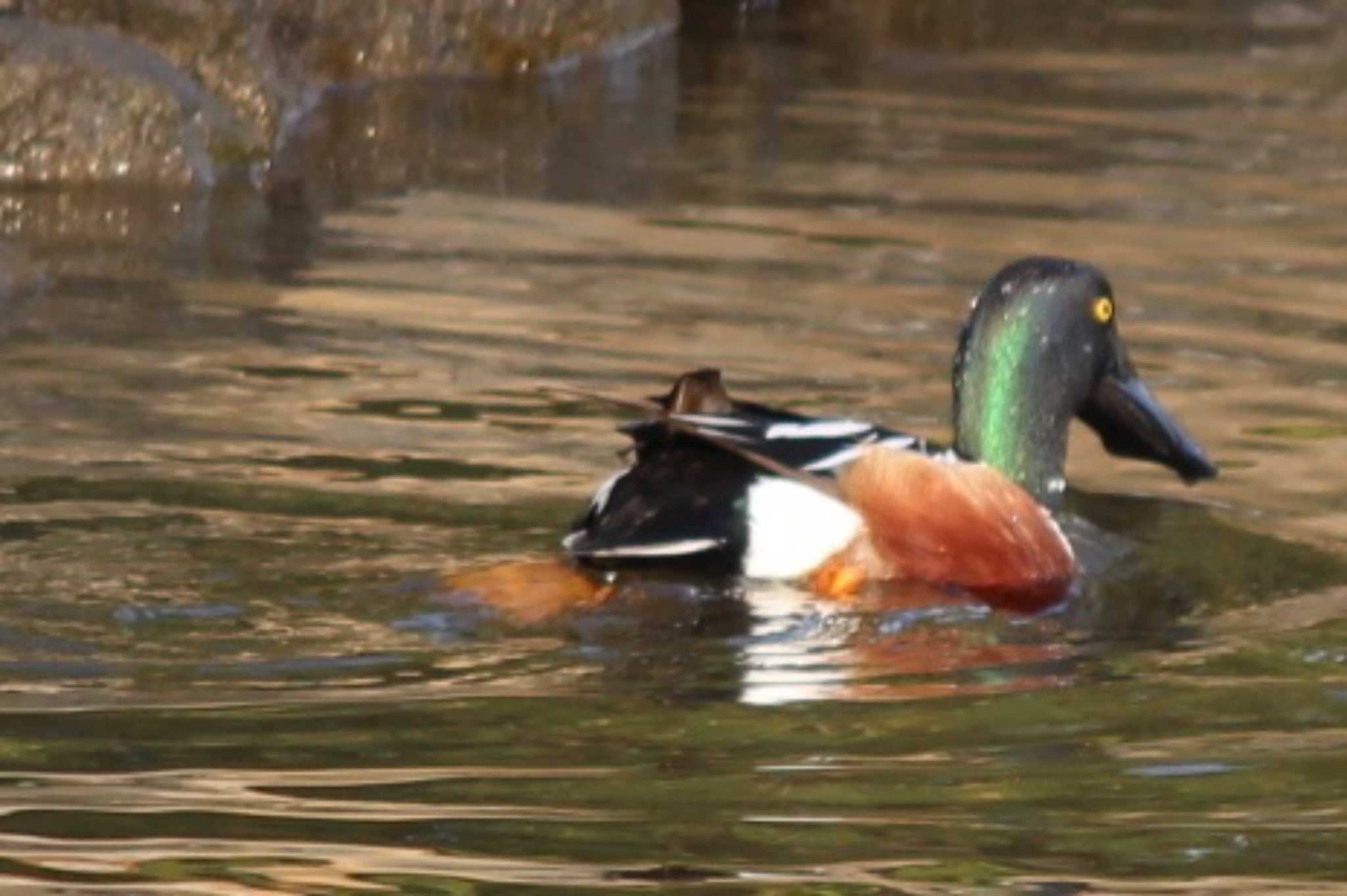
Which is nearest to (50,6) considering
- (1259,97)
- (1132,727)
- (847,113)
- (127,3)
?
(127,3)

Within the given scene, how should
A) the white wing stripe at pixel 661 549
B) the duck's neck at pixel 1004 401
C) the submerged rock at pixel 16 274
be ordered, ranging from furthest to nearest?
1. the submerged rock at pixel 16 274
2. the duck's neck at pixel 1004 401
3. the white wing stripe at pixel 661 549

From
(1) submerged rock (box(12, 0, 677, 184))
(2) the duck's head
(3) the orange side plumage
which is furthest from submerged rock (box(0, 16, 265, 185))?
(3) the orange side plumage

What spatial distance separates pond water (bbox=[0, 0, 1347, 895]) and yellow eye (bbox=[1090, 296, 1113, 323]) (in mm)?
446

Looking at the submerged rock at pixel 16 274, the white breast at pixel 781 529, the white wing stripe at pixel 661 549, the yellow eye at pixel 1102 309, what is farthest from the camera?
the submerged rock at pixel 16 274

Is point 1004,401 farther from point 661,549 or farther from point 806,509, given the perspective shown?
point 661,549

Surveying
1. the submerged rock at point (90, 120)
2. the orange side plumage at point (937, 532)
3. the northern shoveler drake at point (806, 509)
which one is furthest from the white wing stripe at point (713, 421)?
the submerged rock at point (90, 120)

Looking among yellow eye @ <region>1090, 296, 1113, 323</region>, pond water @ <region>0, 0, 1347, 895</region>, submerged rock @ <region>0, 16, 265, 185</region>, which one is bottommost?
pond water @ <region>0, 0, 1347, 895</region>

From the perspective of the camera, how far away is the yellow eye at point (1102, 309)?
22.7 feet

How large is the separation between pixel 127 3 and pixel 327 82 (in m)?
1.44

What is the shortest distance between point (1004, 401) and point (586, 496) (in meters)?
0.89

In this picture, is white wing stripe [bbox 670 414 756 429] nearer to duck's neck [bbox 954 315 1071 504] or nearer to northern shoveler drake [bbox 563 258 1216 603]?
northern shoveler drake [bbox 563 258 1216 603]

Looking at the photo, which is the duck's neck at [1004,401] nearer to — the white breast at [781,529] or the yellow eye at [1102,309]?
the yellow eye at [1102,309]

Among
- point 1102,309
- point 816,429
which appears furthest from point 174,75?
point 816,429

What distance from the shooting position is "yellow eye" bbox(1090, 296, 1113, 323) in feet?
22.7
